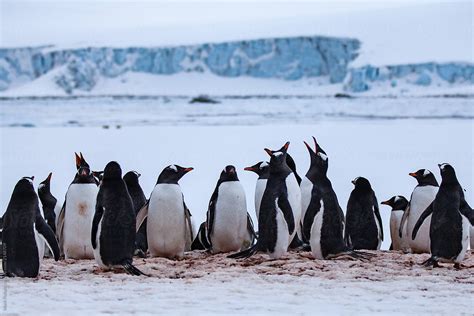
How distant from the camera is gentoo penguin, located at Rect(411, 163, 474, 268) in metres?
4.95

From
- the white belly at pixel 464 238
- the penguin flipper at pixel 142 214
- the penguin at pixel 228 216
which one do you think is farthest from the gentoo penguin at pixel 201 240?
the white belly at pixel 464 238

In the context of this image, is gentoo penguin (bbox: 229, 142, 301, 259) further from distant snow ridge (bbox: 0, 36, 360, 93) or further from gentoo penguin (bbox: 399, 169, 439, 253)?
distant snow ridge (bbox: 0, 36, 360, 93)

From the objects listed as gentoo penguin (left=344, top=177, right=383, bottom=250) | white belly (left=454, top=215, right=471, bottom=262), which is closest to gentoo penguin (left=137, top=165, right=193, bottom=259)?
gentoo penguin (left=344, top=177, right=383, bottom=250)

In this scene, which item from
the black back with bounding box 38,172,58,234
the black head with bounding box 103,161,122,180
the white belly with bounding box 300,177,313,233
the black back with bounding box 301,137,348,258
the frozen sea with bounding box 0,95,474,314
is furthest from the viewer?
the black back with bounding box 38,172,58,234

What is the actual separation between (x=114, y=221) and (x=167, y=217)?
78 centimetres

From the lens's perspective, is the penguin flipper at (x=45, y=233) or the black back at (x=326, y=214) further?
the black back at (x=326, y=214)

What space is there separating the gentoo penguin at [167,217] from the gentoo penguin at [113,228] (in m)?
0.64

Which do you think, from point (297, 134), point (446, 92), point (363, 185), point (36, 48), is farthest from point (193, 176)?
point (36, 48)

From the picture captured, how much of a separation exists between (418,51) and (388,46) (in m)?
3.48

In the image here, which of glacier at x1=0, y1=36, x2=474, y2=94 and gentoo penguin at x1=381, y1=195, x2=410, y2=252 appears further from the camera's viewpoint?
glacier at x1=0, y1=36, x2=474, y2=94

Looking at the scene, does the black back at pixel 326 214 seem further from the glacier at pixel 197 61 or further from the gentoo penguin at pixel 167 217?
the glacier at pixel 197 61

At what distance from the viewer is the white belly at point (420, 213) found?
5770 mm

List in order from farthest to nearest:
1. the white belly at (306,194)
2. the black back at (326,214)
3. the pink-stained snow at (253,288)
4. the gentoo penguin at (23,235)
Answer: the white belly at (306,194) → the black back at (326,214) → the gentoo penguin at (23,235) → the pink-stained snow at (253,288)

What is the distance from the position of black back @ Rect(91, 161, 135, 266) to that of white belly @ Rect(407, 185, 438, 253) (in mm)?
2097
